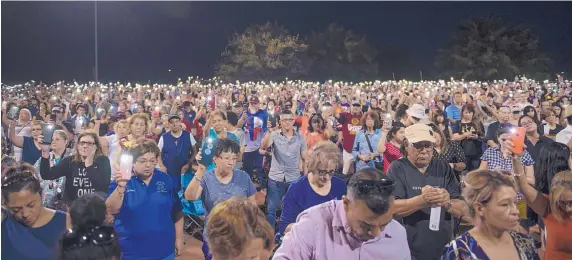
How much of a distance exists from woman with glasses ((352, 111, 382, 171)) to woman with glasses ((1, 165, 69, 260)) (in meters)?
4.72

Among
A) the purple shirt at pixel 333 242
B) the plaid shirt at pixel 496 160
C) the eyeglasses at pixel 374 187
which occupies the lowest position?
the purple shirt at pixel 333 242

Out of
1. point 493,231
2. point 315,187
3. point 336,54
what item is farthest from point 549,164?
point 336,54

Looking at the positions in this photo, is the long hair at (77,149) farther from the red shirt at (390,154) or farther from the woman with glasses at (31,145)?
the red shirt at (390,154)

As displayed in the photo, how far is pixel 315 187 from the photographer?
176 inches

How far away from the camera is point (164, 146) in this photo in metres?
8.20

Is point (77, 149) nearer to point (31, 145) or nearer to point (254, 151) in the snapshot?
point (31, 145)

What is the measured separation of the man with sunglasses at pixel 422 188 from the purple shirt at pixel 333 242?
1.22 meters

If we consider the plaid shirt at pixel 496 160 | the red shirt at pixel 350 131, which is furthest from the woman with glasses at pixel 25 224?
the red shirt at pixel 350 131

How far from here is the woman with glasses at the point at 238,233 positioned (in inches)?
102

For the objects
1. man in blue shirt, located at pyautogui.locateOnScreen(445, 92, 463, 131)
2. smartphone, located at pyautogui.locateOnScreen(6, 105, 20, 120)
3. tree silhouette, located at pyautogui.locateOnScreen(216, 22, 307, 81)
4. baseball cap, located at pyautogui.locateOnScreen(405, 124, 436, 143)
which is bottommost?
baseball cap, located at pyautogui.locateOnScreen(405, 124, 436, 143)

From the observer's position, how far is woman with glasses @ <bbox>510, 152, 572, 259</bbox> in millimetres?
3904

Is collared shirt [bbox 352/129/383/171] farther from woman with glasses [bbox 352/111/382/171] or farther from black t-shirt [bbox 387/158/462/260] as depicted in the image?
black t-shirt [bbox 387/158/462/260]

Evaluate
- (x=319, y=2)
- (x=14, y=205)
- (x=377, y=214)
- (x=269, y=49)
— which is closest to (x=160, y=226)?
(x=14, y=205)

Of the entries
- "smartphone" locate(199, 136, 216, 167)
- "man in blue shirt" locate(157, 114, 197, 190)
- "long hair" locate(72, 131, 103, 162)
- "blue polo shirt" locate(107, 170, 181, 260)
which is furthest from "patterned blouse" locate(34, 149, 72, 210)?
"man in blue shirt" locate(157, 114, 197, 190)
